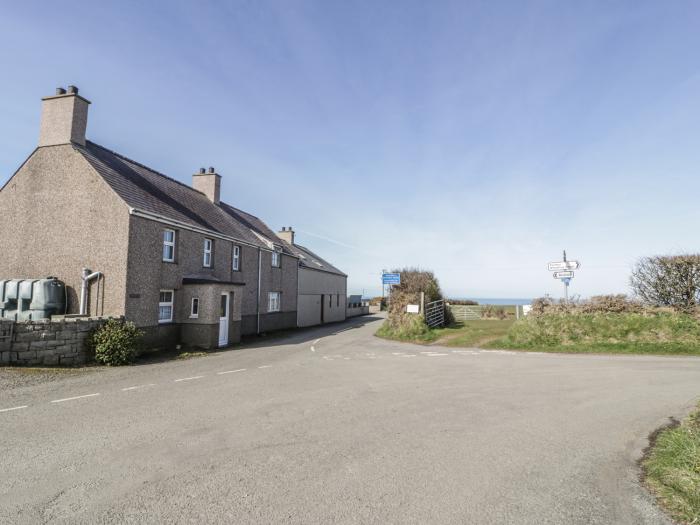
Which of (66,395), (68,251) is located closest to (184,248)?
(68,251)

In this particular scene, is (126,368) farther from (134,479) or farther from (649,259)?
(649,259)

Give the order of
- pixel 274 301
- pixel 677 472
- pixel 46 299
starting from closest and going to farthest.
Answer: pixel 677 472, pixel 46 299, pixel 274 301

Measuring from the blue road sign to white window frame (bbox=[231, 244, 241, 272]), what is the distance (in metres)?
9.96

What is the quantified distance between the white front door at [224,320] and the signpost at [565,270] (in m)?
17.8

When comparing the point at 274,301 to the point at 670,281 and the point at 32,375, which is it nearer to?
the point at 32,375

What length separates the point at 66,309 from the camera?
15.3 m

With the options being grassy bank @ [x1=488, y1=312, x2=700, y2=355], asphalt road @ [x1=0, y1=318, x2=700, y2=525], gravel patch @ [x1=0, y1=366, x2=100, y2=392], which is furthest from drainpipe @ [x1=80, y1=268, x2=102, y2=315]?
grassy bank @ [x1=488, y1=312, x2=700, y2=355]

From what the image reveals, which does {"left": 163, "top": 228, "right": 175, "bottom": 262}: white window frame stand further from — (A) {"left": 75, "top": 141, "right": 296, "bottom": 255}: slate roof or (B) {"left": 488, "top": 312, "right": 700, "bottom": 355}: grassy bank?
(B) {"left": 488, "top": 312, "right": 700, "bottom": 355}: grassy bank

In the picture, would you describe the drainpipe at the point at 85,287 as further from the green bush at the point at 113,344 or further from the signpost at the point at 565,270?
the signpost at the point at 565,270

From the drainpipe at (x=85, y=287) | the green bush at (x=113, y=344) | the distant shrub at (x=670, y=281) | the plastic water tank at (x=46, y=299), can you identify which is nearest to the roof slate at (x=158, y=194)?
the drainpipe at (x=85, y=287)

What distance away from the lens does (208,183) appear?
26547mm

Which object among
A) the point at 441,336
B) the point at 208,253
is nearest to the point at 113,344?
the point at 208,253

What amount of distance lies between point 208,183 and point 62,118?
1053 cm

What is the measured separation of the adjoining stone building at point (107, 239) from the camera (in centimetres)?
1516
